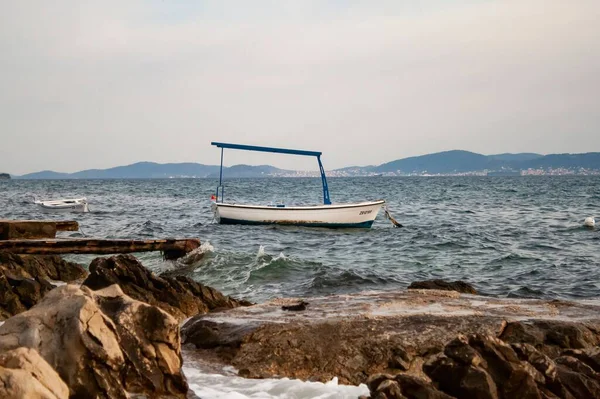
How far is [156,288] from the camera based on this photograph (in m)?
11.4

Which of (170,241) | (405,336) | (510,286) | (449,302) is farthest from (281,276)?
(405,336)

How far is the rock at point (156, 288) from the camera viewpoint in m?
11.0

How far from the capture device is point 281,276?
18.6 metres

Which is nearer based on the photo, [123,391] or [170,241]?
[123,391]

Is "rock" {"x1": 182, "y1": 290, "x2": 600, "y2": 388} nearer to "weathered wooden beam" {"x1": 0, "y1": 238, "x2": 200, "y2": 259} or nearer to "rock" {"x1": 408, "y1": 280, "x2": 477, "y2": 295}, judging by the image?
"rock" {"x1": 408, "y1": 280, "x2": 477, "y2": 295}

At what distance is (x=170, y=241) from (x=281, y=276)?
147 inches

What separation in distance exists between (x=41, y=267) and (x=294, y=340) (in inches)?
359

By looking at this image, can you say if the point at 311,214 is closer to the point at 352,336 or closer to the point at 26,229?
the point at 26,229

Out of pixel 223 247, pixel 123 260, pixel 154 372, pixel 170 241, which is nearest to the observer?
pixel 154 372

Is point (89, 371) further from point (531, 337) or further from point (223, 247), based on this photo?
point (223, 247)

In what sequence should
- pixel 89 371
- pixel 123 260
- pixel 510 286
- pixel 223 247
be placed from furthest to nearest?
pixel 223 247, pixel 510 286, pixel 123 260, pixel 89 371

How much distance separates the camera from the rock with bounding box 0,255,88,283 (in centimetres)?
1447

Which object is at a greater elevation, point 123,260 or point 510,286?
point 123,260

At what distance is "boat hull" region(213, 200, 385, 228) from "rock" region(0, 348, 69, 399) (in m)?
28.2
